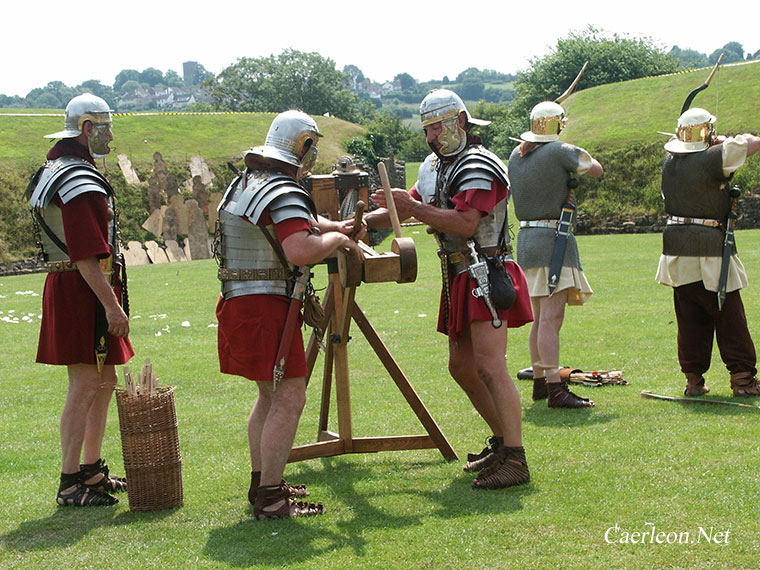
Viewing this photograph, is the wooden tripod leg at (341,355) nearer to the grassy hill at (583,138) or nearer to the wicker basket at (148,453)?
the wicker basket at (148,453)

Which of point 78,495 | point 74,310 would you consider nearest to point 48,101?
point 74,310

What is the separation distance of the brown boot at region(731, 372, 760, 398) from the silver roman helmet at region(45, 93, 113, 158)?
16.7 feet

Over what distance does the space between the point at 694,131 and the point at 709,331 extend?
5.39 feet

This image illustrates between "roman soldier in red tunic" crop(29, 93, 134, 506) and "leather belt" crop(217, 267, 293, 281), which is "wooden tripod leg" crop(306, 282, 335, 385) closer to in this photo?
"leather belt" crop(217, 267, 293, 281)

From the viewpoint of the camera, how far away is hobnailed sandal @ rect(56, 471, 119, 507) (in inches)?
208

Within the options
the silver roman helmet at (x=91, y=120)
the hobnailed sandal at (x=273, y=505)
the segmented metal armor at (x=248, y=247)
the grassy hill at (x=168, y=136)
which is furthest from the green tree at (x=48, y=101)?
the hobnailed sandal at (x=273, y=505)

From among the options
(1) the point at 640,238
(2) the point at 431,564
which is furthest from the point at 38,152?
(2) the point at 431,564

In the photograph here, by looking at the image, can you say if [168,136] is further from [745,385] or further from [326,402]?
[745,385]

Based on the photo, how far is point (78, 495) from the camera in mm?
5285

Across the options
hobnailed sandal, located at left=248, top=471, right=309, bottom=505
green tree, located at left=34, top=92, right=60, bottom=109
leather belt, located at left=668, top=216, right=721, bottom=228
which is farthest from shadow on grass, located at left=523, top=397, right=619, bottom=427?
green tree, located at left=34, top=92, right=60, bottom=109

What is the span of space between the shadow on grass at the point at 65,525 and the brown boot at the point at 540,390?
3.46m

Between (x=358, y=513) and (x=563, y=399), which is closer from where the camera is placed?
(x=358, y=513)

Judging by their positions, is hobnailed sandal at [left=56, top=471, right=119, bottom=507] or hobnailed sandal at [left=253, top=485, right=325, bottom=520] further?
hobnailed sandal at [left=56, top=471, right=119, bottom=507]

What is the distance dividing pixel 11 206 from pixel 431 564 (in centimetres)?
2877
